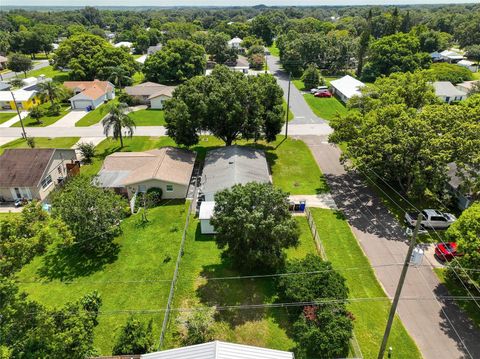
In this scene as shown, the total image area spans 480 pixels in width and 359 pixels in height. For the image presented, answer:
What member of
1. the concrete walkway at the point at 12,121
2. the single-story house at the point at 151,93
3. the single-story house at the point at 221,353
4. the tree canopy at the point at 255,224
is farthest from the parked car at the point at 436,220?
the concrete walkway at the point at 12,121

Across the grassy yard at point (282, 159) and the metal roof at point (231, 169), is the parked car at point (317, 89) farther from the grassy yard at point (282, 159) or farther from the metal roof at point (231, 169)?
the metal roof at point (231, 169)

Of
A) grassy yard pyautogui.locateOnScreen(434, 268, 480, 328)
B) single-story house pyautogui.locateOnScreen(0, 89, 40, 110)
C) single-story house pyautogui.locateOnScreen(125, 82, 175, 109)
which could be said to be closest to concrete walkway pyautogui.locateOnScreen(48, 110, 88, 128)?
single-story house pyautogui.locateOnScreen(0, 89, 40, 110)

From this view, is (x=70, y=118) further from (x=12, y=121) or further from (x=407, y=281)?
(x=407, y=281)

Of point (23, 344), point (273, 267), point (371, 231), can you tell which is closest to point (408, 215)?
point (371, 231)


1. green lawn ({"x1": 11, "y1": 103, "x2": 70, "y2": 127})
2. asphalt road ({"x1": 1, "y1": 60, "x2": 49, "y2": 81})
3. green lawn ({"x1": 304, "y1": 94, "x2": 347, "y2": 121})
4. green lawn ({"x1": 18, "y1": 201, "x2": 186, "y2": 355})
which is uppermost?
green lawn ({"x1": 18, "y1": 201, "x2": 186, "y2": 355})

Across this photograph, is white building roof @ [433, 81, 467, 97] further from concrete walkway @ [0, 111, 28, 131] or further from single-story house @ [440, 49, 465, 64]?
concrete walkway @ [0, 111, 28, 131]
